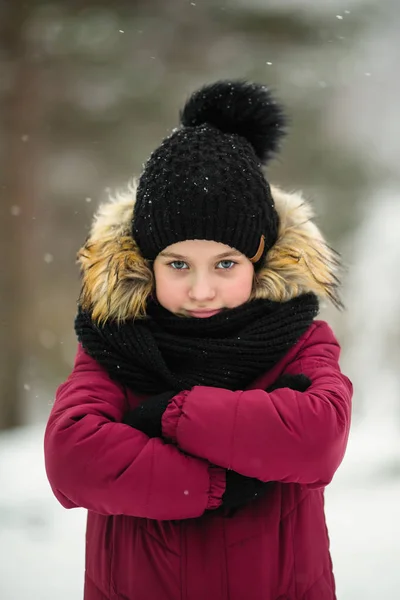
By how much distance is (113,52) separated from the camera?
4957 millimetres

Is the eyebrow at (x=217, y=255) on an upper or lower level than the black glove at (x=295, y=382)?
upper

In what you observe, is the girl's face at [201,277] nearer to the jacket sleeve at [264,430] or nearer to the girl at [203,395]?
the girl at [203,395]

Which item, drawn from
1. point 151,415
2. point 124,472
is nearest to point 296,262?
point 151,415

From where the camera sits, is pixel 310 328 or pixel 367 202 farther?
pixel 367 202

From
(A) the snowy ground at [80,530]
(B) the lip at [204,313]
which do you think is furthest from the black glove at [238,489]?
(A) the snowy ground at [80,530]

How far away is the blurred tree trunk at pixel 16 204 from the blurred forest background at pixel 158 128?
0.03 feet

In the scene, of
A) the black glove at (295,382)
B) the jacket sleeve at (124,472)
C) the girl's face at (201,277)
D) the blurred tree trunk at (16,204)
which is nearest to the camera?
the jacket sleeve at (124,472)

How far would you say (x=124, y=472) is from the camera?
4.08 feet

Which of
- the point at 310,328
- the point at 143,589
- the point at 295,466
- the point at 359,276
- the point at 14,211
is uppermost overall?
the point at 14,211

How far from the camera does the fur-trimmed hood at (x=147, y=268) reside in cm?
152

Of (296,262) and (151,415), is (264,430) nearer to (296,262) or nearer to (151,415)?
(151,415)

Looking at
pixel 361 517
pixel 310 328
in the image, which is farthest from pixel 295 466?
pixel 361 517

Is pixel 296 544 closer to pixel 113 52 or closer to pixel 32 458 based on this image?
pixel 32 458

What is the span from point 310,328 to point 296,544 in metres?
0.54
